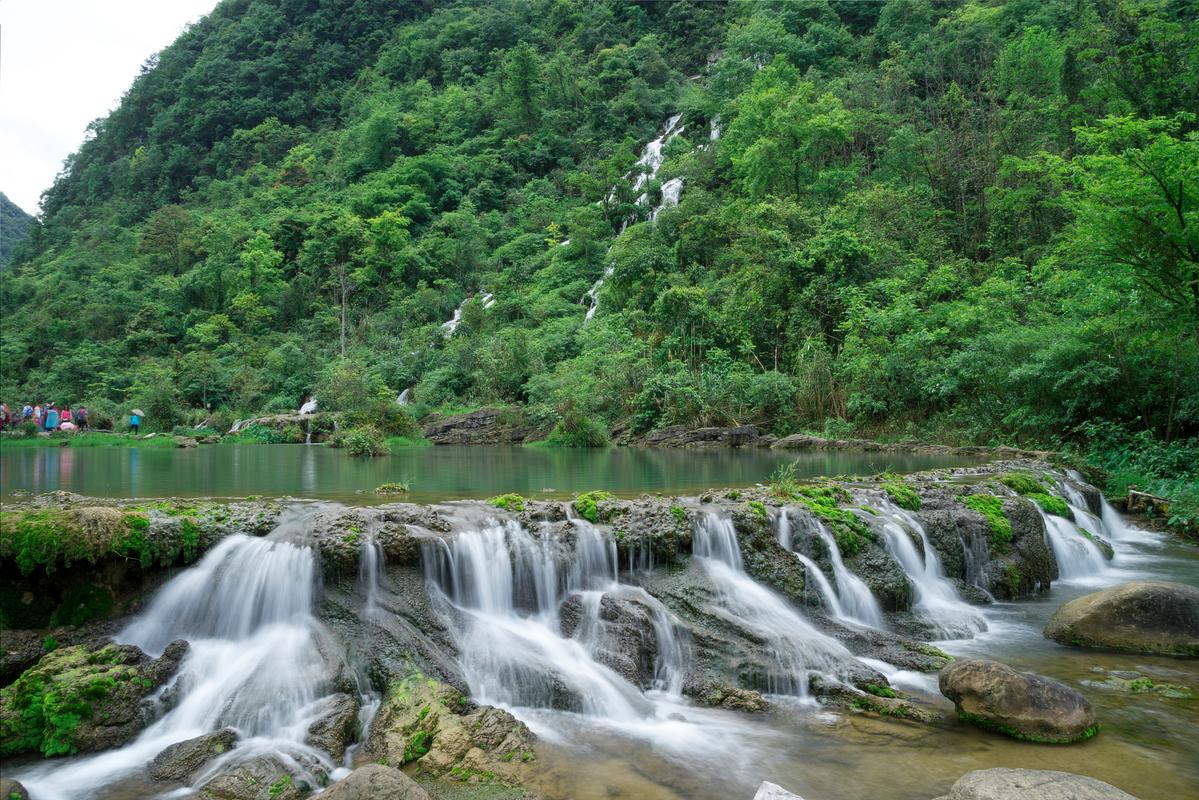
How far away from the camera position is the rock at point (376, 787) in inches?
138

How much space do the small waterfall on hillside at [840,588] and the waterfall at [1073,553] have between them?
13.6 feet

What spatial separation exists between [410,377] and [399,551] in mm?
28714

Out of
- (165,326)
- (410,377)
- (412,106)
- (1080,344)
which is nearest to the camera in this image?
(1080,344)

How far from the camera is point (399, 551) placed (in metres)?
6.11

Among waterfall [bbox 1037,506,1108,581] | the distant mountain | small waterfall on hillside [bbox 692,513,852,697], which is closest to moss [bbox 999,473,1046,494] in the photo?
waterfall [bbox 1037,506,1108,581]

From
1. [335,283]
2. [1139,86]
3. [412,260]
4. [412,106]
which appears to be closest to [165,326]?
[335,283]

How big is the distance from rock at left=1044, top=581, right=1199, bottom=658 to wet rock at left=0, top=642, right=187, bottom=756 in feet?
27.2

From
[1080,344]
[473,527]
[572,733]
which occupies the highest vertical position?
[1080,344]

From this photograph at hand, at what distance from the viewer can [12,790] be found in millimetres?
3539

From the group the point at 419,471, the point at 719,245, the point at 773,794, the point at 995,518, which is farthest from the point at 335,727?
the point at 719,245

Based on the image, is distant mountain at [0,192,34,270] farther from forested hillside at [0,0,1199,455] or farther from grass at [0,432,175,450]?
grass at [0,432,175,450]

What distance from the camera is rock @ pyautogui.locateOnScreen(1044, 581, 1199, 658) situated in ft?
20.9

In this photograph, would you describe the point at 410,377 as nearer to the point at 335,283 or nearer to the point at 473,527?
the point at 335,283

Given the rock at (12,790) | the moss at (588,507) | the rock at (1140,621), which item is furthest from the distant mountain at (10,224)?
the rock at (1140,621)
